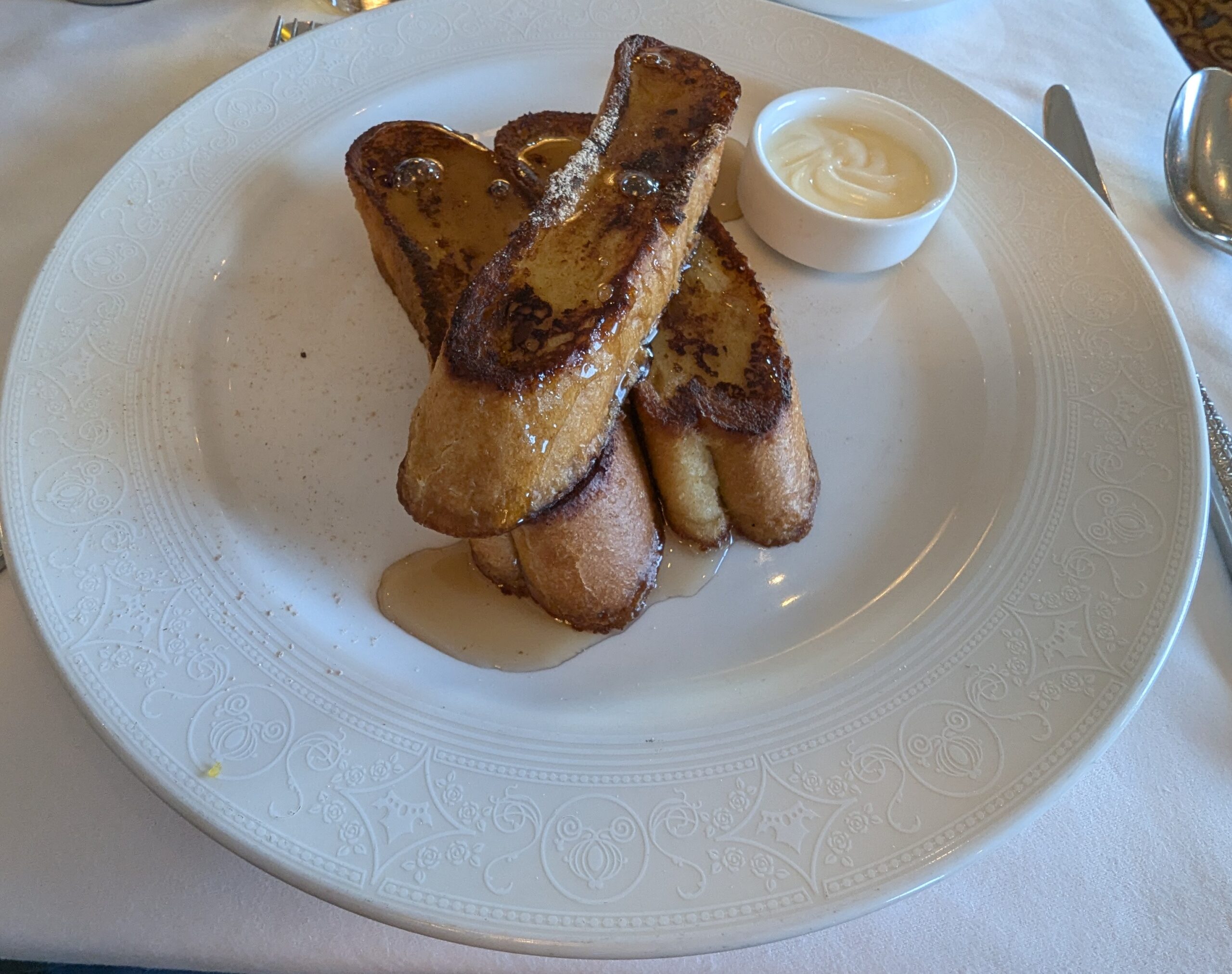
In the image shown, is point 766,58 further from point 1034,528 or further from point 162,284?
point 162,284

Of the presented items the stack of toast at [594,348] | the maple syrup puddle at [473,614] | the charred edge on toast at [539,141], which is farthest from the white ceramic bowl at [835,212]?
the maple syrup puddle at [473,614]

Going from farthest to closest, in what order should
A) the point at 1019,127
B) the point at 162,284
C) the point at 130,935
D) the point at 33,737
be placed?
the point at 1019,127 < the point at 162,284 < the point at 33,737 < the point at 130,935

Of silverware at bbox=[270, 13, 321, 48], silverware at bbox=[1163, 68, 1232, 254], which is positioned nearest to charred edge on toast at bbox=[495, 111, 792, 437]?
silverware at bbox=[270, 13, 321, 48]

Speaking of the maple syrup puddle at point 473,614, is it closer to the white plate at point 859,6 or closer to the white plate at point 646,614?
the white plate at point 646,614

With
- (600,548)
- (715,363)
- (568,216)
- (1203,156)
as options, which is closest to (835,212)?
(715,363)

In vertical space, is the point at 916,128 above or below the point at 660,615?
above

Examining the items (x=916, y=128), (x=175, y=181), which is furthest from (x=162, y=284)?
(x=916, y=128)
